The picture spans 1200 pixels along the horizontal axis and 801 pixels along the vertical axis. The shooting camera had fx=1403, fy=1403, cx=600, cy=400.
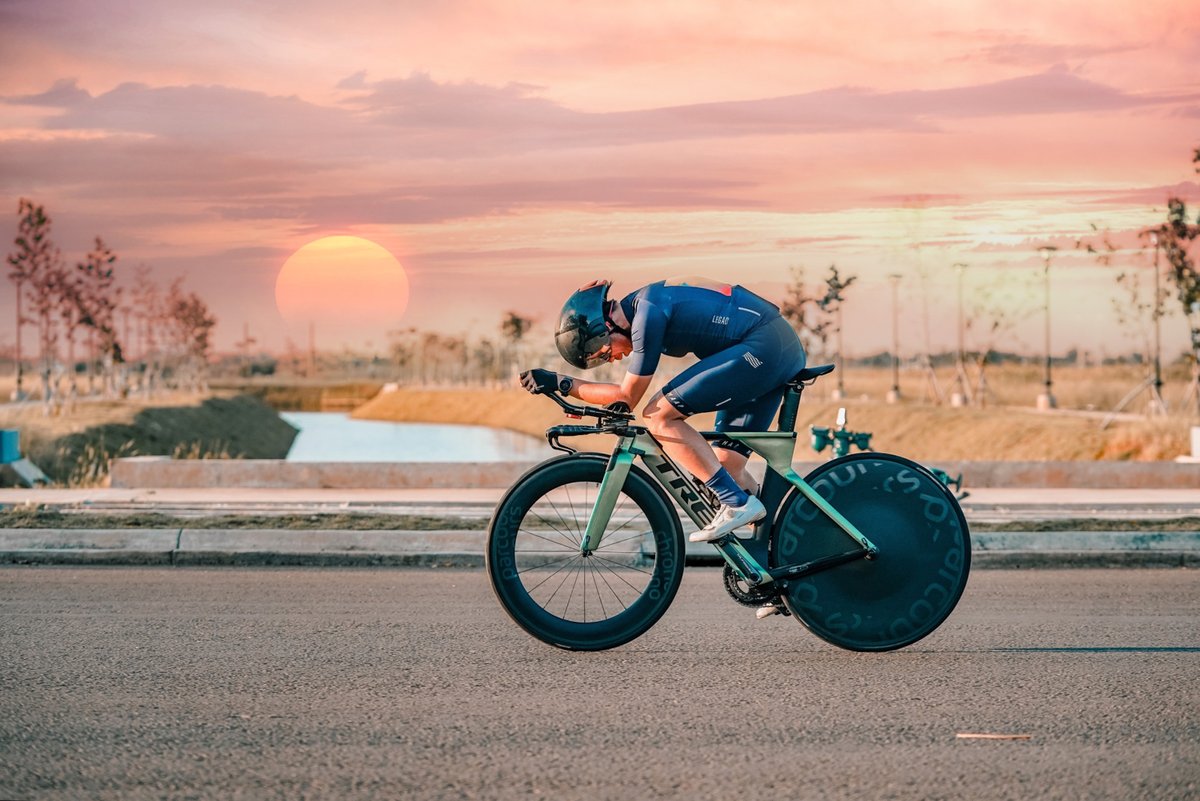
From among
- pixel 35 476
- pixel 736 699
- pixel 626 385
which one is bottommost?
pixel 35 476

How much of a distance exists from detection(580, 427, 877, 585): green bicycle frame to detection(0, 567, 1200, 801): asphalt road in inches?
20.9

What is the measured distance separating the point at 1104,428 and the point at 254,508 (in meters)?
27.6

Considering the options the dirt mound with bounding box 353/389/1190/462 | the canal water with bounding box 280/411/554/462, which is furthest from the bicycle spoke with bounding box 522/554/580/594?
the canal water with bounding box 280/411/554/462

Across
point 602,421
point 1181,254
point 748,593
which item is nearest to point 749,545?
point 748,593

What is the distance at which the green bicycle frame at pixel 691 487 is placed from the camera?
6715 millimetres

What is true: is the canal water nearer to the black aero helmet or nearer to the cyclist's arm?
the cyclist's arm

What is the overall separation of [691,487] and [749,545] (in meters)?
0.40

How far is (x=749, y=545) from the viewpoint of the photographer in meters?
6.82

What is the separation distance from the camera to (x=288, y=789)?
4559mm

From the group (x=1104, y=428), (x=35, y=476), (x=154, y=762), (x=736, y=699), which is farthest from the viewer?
(x=1104, y=428)

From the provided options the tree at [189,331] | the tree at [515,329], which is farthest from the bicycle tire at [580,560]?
the tree at [515,329]

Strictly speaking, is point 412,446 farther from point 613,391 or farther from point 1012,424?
point 613,391

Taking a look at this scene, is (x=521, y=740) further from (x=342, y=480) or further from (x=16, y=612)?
(x=342, y=480)

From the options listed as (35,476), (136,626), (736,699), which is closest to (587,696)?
(736,699)
